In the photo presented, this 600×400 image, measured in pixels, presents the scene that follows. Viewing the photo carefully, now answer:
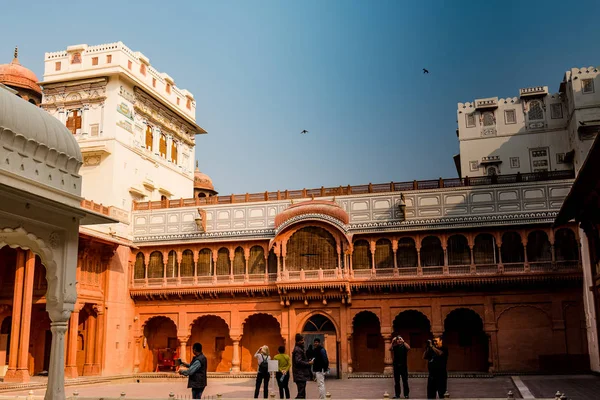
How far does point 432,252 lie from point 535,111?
36.5 feet

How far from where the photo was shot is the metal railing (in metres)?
30.0

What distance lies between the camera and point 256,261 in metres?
32.4

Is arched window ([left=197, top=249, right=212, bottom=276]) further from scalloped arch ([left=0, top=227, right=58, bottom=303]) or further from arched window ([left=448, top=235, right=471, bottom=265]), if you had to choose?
scalloped arch ([left=0, top=227, right=58, bottom=303])

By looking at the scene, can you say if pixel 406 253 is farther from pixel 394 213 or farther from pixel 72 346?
pixel 72 346

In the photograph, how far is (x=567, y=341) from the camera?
2831cm

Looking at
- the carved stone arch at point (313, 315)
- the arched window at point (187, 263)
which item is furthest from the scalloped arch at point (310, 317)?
the arched window at point (187, 263)

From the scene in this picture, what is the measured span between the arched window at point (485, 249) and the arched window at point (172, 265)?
1462 centimetres

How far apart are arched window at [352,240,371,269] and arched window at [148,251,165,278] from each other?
9852mm

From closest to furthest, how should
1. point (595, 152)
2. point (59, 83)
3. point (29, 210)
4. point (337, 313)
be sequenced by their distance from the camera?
point (29, 210) < point (595, 152) < point (337, 313) < point (59, 83)

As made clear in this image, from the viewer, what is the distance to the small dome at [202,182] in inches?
1896

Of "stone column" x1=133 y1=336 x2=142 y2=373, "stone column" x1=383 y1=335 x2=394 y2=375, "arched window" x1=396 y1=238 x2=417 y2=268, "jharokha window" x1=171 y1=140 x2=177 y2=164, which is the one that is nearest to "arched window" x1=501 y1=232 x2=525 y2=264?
"arched window" x1=396 y1=238 x2=417 y2=268

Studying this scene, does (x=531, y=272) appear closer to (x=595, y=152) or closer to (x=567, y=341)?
(x=567, y=341)

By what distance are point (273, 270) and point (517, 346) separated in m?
11.6

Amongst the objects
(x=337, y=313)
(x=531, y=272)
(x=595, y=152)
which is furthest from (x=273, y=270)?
(x=595, y=152)
